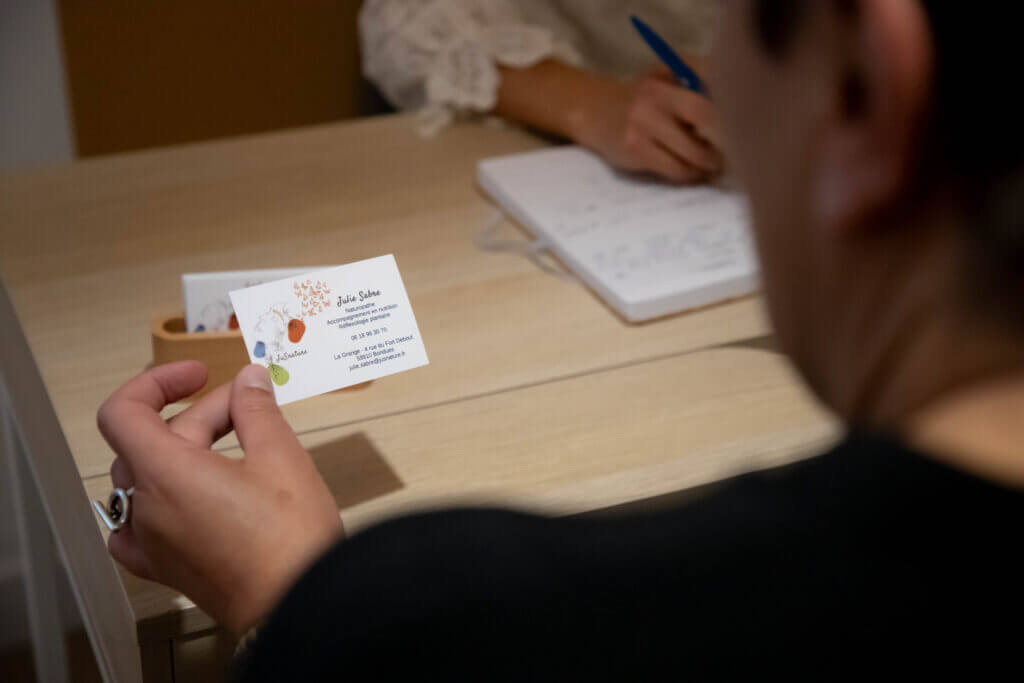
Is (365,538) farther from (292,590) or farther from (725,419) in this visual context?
(725,419)

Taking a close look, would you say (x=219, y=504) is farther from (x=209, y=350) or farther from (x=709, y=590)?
(x=709, y=590)

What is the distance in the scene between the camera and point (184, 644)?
1.95ft

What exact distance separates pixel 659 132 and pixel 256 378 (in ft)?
1.98

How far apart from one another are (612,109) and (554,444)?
57cm

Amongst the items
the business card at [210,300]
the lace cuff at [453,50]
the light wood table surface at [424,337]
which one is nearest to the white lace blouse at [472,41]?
the lace cuff at [453,50]

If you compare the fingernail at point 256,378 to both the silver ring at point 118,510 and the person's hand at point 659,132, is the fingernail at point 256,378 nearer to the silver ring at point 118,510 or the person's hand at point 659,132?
the silver ring at point 118,510

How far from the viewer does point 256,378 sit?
63cm

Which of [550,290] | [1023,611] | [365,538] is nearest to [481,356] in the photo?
[550,290]

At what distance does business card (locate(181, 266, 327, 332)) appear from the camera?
2.49ft

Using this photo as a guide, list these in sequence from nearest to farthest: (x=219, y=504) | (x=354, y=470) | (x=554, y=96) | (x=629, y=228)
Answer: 1. (x=219, y=504)
2. (x=354, y=470)
3. (x=629, y=228)
4. (x=554, y=96)

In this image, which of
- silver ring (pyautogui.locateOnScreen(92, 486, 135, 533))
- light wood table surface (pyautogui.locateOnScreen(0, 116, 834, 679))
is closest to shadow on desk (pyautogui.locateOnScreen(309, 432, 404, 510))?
light wood table surface (pyautogui.locateOnScreen(0, 116, 834, 679))

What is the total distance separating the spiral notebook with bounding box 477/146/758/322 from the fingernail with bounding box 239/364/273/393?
1.11 feet

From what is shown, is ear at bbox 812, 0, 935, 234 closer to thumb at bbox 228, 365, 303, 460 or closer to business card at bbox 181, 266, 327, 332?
thumb at bbox 228, 365, 303, 460

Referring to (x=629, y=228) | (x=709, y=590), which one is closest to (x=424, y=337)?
(x=629, y=228)
